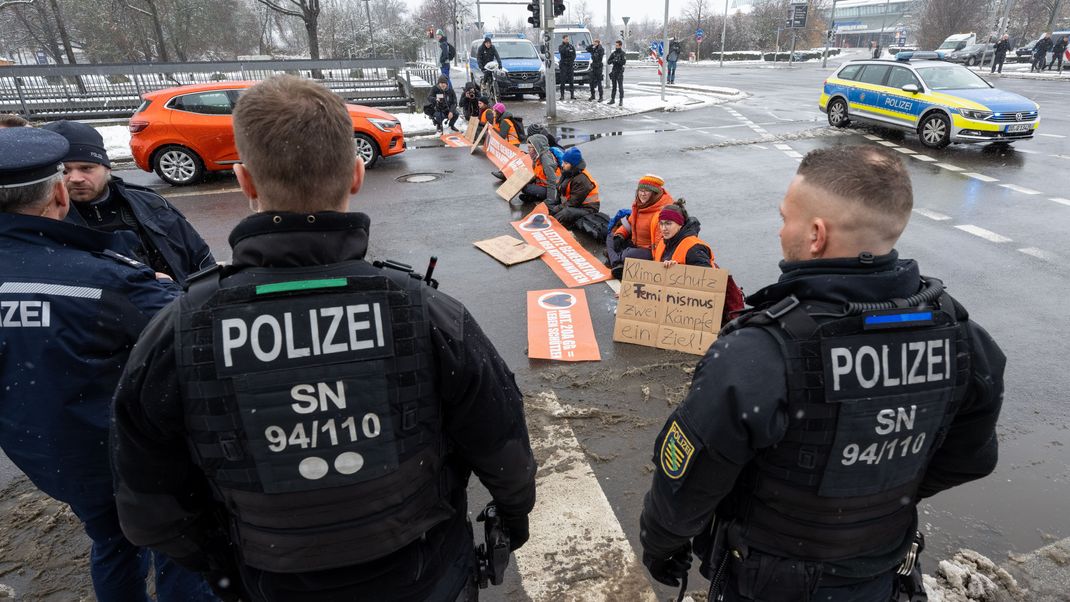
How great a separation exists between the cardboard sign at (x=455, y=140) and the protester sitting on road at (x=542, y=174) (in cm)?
495

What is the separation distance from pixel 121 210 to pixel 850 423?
346 cm

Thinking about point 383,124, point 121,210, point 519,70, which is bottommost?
point 383,124

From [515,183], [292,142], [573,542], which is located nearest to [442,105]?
[515,183]

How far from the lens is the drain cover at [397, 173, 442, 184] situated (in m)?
10.9

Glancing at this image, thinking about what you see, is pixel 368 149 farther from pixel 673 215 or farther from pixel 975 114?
pixel 975 114

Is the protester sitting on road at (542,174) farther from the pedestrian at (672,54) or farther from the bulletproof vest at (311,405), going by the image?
the pedestrian at (672,54)

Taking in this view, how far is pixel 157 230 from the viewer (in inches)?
A: 123

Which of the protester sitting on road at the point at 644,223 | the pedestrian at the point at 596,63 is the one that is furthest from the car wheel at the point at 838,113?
the protester sitting on road at the point at 644,223

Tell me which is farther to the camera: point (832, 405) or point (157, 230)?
point (157, 230)

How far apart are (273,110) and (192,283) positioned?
46 cm

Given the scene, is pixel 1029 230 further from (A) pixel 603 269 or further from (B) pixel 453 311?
(B) pixel 453 311

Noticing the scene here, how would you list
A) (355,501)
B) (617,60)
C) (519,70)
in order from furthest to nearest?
1. (519,70)
2. (617,60)
3. (355,501)

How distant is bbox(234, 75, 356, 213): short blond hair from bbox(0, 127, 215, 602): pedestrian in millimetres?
942

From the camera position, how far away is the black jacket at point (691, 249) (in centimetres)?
509
